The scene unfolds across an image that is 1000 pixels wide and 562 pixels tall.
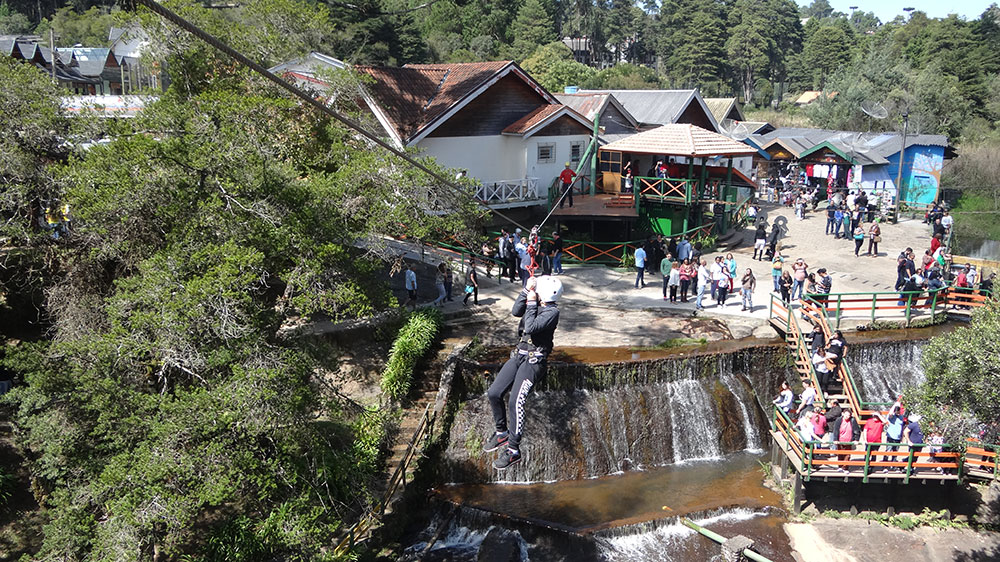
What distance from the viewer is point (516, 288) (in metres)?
24.7

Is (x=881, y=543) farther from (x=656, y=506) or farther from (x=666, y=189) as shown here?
(x=666, y=189)

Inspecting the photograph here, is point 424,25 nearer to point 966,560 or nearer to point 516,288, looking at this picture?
point 516,288

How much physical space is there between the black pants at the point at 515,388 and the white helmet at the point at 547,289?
947 millimetres

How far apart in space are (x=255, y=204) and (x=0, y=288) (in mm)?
8748

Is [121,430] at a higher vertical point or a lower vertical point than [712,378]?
higher

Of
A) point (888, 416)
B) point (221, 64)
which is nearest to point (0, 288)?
point (221, 64)

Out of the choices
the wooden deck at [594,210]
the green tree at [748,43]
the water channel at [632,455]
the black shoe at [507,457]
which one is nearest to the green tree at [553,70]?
the wooden deck at [594,210]

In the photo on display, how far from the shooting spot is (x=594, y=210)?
28.8 m

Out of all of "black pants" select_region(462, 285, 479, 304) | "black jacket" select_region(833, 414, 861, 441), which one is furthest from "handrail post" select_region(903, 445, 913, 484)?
"black pants" select_region(462, 285, 479, 304)

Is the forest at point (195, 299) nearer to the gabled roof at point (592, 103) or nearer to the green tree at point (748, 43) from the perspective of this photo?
the gabled roof at point (592, 103)

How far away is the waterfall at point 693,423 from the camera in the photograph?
1903 centimetres

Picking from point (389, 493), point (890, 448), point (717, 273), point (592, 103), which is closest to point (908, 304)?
point (717, 273)

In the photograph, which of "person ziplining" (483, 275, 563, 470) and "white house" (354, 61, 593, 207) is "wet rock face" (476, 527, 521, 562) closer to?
"person ziplining" (483, 275, 563, 470)

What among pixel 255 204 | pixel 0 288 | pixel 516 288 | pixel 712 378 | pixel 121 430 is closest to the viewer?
pixel 121 430
